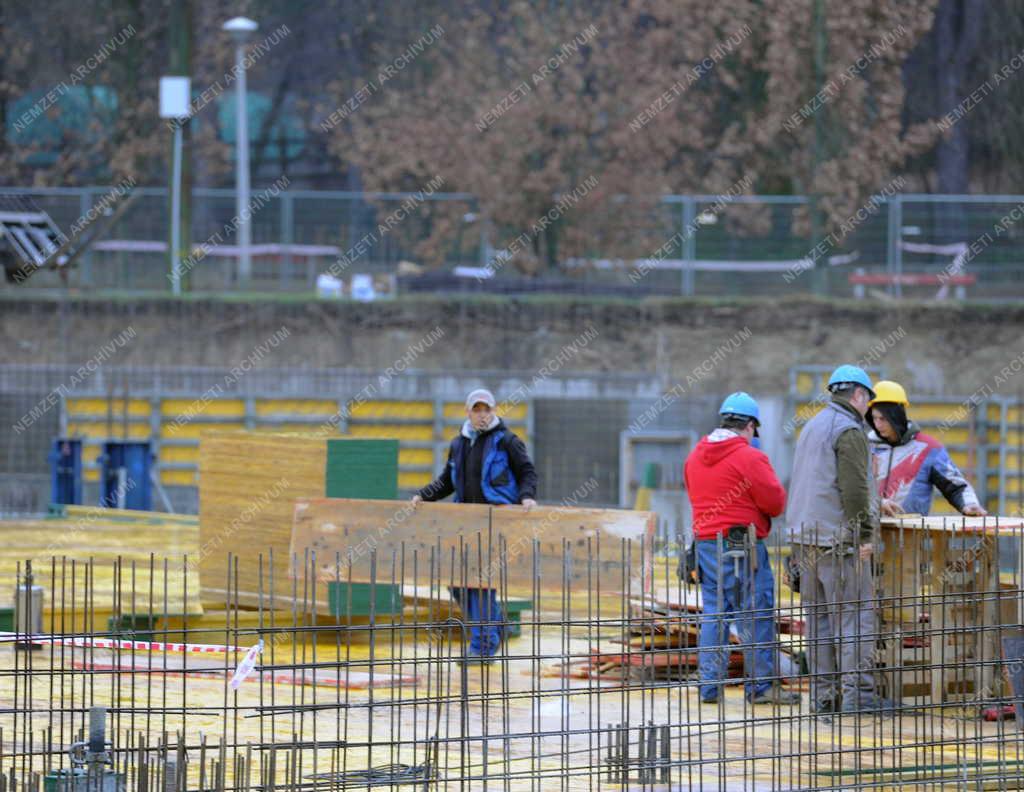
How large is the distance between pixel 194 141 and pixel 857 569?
3041 cm

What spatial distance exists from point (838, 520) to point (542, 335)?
51.7ft

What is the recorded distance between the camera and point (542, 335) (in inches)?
997

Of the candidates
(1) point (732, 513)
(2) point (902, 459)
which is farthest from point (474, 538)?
(2) point (902, 459)

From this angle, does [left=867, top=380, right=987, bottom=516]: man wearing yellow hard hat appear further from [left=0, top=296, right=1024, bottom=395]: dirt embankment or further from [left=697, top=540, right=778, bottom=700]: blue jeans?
[left=0, top=296, right=1024, bottom=395]: dirt embankment

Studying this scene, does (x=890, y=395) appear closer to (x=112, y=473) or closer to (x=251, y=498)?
(x=251, y=498)

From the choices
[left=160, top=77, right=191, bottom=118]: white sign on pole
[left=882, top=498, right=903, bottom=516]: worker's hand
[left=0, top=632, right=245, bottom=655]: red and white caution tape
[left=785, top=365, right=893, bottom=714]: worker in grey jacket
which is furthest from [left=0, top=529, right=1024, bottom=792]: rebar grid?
[left=160, top=77, right=191, bottom=118]: white sign on pole

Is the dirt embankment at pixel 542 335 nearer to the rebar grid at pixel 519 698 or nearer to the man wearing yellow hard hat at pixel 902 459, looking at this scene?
the rebar grid at pixel 519 698

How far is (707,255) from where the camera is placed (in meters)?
26.8

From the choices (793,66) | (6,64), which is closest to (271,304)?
(793,66)

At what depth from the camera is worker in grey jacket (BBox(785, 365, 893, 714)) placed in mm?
9414

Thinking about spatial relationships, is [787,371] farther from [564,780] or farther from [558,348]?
[564,780]

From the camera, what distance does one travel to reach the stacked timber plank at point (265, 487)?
12039 mm

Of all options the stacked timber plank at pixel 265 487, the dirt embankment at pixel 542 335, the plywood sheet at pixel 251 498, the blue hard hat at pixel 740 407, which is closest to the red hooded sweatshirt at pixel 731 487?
the blue hard hat at pixel 740 407

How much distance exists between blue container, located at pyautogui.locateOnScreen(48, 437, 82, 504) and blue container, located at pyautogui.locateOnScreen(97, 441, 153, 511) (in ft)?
0.86
